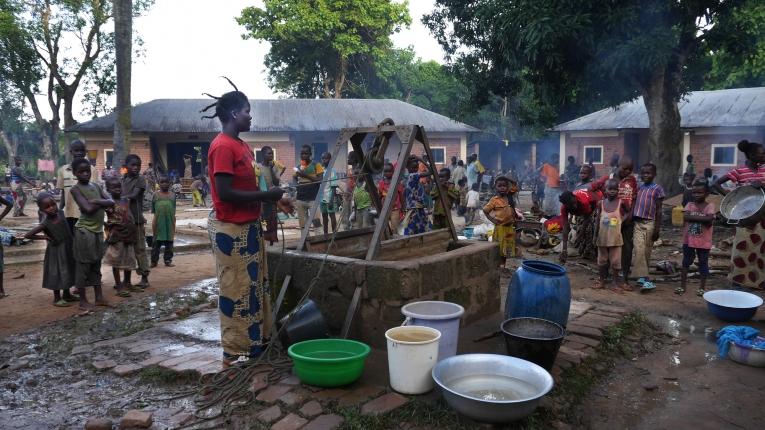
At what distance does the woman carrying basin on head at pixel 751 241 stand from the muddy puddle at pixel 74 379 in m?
5.51

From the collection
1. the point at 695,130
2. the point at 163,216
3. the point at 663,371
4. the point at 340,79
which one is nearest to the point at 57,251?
the point at 163,216

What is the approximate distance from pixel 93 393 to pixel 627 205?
5642 millimetres

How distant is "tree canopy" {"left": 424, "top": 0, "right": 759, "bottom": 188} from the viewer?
10117mm

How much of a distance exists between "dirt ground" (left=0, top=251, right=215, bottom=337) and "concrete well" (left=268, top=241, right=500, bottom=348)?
107 inches

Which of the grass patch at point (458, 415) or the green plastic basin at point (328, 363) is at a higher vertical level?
the green plastic basin at point (328, 363)

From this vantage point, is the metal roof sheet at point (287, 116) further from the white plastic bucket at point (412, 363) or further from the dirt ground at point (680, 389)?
the white plastic bucket at point (412, 363)

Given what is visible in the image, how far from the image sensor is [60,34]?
2275 cm

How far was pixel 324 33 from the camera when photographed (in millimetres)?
26812

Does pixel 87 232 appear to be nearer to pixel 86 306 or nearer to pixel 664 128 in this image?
pixel 86 306

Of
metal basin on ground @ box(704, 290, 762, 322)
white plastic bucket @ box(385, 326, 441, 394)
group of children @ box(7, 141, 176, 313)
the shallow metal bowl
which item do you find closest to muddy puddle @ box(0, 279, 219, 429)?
group of children @ box(7, 141, 176, 313)

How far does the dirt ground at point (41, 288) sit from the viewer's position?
5.29m

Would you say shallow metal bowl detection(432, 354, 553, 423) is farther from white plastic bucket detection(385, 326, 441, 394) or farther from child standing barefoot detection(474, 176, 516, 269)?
child standing barefoot detection(474, 176, 516, 269)

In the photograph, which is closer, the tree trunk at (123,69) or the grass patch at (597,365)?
the grass patch at (597,365)

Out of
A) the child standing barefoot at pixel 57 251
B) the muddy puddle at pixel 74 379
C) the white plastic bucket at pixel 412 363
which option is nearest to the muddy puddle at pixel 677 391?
the white plastic bucket at pixel 412 363
